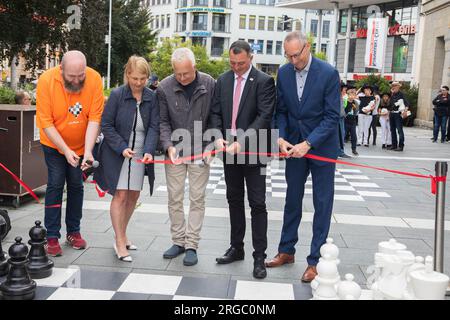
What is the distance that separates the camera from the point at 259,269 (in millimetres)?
3994

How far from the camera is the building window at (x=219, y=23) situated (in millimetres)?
77812

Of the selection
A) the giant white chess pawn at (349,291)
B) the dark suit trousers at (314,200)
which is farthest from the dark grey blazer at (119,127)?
the giant white chess pawn at (349,291)

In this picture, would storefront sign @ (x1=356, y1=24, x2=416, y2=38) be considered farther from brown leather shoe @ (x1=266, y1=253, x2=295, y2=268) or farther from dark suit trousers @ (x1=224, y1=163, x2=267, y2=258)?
dark suit trousers @ (x1=224, y1=163, x2=267, y2=258)

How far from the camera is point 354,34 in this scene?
46312mm

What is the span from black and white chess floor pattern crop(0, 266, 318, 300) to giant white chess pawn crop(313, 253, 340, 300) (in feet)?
3.26

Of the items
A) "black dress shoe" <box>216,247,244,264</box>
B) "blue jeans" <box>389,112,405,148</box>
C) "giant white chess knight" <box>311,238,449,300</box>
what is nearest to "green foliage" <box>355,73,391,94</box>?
"blue jeans" <box>389,112,405,148</box>

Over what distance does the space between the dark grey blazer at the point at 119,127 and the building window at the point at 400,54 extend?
132 feet

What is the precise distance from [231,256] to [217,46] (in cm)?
7638

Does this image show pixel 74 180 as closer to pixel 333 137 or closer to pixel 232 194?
pixel 232 194

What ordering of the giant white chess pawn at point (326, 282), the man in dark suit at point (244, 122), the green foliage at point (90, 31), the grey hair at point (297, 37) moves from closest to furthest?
the giant white chess pawn at point (326, 282) → the grey hair at point (297, 37) → the man in dark suit at point (244, 122) → the green foliage at point (90, 31)

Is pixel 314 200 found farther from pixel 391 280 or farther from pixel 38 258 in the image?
pixel 38 258

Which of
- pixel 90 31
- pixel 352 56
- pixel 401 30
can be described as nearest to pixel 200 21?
pixel 352 56

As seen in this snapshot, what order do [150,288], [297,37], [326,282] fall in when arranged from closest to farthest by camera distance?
[326,282], [150,288], [297,37]

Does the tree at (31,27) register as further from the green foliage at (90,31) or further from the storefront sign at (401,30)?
the storefront sign at (401,30)
